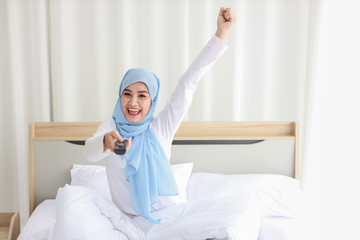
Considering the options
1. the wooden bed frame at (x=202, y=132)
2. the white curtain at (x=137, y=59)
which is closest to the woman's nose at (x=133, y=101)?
the wooden bed frame at (x=202, y=132)

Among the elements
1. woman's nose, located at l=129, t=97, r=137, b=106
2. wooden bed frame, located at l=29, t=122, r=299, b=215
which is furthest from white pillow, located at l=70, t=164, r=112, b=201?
woman's nose, located at l=129, t=97, r=137, b=106

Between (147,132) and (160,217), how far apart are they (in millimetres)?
384

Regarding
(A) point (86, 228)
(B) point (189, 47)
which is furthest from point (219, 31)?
(B) point (189, 47)

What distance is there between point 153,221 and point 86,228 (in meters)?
0.29

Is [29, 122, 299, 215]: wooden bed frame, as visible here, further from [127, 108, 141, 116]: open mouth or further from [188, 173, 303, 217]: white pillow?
[127, 108, 141, 116]: open mouth

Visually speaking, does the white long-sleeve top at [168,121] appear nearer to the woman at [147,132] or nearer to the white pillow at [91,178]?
the woman at [147,132]

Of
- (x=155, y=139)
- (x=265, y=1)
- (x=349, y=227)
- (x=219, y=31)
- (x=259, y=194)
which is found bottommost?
(x=349, y=227)

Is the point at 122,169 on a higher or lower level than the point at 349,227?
higher

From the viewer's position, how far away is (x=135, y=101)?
185cm

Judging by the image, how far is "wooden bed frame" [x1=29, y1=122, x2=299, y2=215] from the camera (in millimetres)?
2709

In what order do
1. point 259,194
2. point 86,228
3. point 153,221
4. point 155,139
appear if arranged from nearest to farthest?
point 86,228, point 153,221, point 155,139, point 259,194

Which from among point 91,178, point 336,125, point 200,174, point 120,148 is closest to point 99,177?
point 91,178

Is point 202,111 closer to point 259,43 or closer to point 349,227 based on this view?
point 259,43

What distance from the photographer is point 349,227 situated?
270cm
